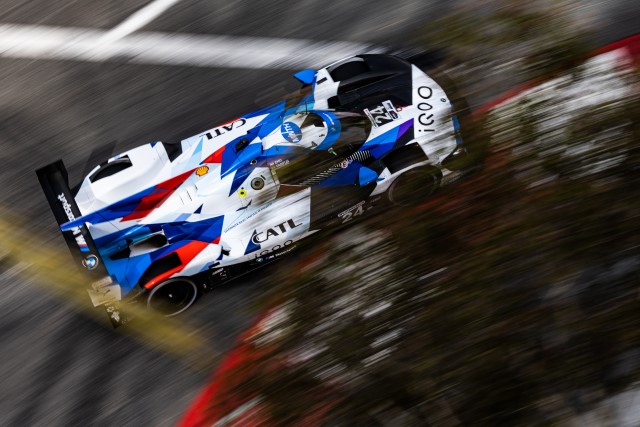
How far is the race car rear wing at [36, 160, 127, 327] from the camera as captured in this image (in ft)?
23.4

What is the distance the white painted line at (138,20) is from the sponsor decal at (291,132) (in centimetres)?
436

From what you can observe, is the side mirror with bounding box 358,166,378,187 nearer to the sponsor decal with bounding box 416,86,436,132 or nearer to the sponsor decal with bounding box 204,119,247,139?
the sponsor decal with bounding box 416,86,436,132

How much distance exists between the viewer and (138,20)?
10289 mm

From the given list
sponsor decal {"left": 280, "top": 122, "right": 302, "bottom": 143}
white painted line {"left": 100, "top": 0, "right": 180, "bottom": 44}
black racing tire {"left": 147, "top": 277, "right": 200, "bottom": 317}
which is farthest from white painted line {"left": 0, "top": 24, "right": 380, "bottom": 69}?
black racing tire {"left": 147, "top": 277, "right": 200, "bottom": 317}

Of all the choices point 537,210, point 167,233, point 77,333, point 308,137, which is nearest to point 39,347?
point 77,333

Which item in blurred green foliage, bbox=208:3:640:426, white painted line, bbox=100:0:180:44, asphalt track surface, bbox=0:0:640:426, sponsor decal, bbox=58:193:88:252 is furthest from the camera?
white painted line, bbox=100:0:180:44

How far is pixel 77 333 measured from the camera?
7.96 m

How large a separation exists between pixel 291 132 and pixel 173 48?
380 centimetres

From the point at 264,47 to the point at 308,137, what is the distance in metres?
3.23

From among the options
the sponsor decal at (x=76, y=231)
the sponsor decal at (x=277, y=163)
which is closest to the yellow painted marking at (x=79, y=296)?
the sponsor decal at (x=76, y=231)

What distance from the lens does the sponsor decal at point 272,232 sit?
23.0ft

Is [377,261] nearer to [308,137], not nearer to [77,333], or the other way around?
[308,137]

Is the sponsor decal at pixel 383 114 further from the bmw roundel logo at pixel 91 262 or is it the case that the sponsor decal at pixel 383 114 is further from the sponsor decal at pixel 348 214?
the bmw roundel logo at pixel 91 262

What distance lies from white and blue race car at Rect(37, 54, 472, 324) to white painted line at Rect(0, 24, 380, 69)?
2.06 meters
